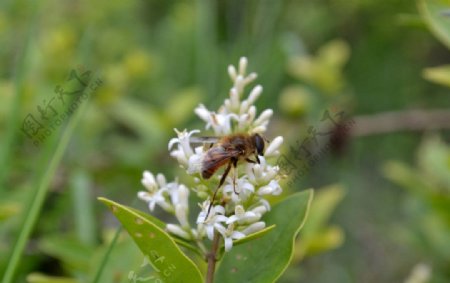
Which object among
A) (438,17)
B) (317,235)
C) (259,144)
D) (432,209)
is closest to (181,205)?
(259,144)

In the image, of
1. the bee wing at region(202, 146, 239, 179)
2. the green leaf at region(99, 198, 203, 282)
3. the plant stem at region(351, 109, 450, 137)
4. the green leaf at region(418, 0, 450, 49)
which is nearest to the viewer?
the green leaf at region(99, 198, 203, 282)

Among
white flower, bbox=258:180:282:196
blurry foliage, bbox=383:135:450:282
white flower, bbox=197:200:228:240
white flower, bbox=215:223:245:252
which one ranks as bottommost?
blurry foliage, bbox=383:135:450:282

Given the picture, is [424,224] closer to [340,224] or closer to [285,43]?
[340,224]

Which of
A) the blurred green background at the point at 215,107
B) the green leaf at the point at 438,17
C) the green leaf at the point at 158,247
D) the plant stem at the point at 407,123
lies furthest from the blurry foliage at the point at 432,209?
the green leaf at the point at 158,247

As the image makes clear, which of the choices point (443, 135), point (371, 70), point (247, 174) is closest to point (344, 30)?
point (371, 70)

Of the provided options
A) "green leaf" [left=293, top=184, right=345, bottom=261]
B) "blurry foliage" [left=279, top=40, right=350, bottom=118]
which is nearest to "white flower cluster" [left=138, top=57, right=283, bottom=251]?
"green leaf" [left=293, top=184, right=345, bottom=261]

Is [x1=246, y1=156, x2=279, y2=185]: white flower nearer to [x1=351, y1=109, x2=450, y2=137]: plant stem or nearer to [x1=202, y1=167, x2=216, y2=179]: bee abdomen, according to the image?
Result: [x1=202, y1=167, x2=216, y2=179]: bee abdomen
